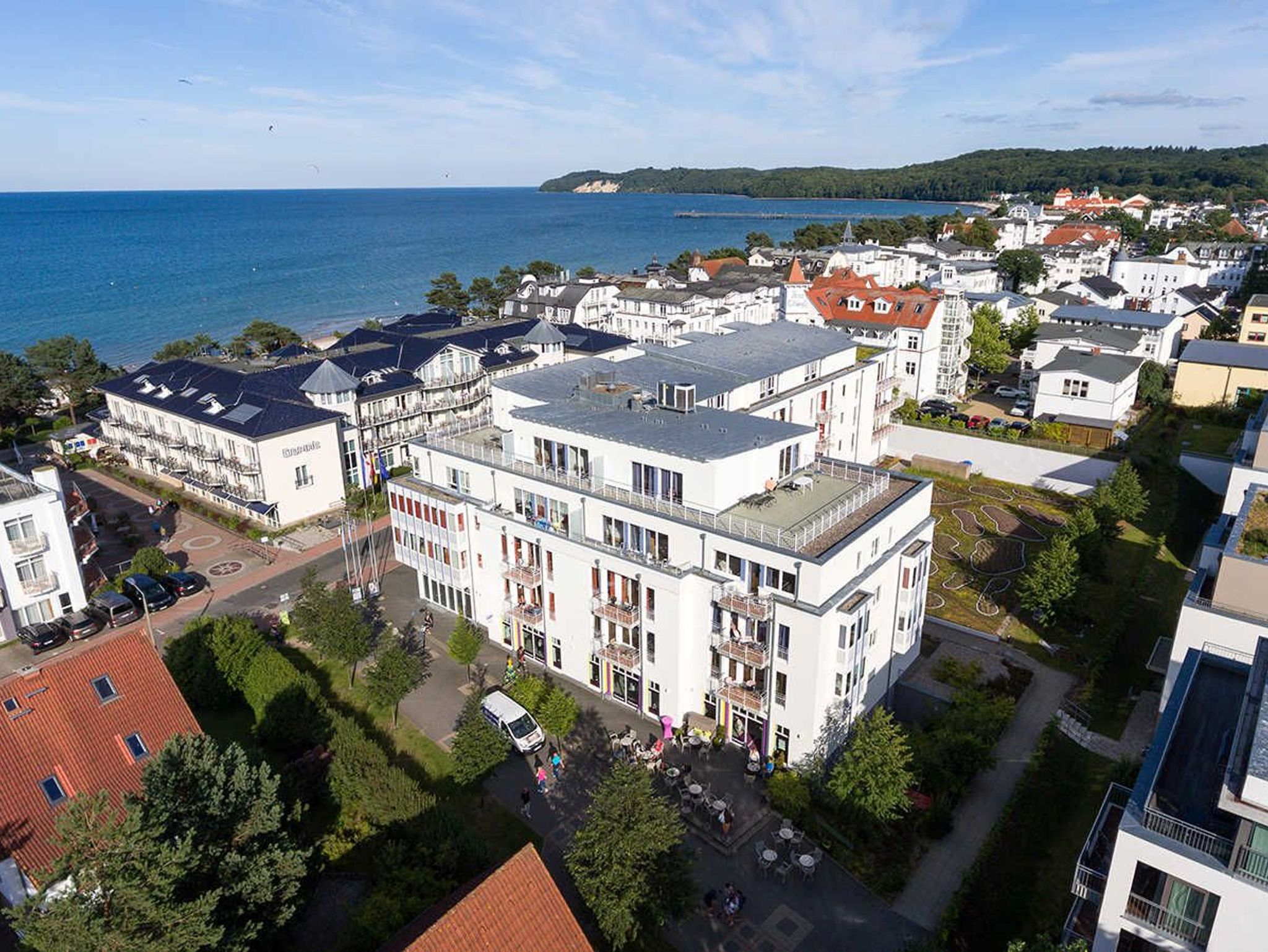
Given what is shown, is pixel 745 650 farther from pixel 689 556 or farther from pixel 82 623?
pixel 82 623

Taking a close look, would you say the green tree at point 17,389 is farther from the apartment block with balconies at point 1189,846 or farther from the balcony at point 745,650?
the apartment block with balconies at point 1189,846

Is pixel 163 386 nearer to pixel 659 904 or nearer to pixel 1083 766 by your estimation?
pixel 659 904

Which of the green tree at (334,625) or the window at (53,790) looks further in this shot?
the green tree at (334,625)

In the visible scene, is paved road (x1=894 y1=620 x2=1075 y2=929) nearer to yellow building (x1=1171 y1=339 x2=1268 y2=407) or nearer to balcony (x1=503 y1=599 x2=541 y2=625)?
balcony (x1=503 y1=599 x2=541 y2=625)

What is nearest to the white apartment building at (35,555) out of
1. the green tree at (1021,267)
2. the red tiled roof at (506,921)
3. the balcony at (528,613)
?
the balcony at (528,613)

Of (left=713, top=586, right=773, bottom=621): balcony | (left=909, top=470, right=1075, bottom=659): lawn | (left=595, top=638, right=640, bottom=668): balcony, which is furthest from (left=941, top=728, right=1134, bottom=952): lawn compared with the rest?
(left=595, top=638, right=640, bottom=668): balcony
